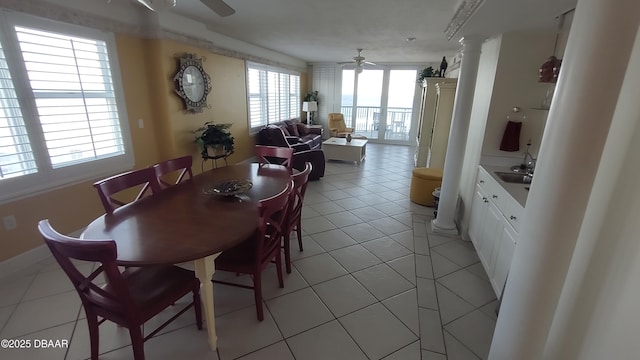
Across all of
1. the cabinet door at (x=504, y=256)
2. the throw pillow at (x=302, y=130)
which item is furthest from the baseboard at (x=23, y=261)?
the throw pillow at (x=302, y=130)

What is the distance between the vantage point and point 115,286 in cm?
128

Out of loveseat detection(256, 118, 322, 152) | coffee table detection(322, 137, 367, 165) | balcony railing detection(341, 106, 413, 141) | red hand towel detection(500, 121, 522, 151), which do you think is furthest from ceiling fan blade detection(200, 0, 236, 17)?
balcony railing detection(341, 106, 413, 141)

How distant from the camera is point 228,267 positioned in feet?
6.11

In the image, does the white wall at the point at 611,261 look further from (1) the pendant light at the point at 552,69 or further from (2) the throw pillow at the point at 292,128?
(2) the throw pillow at the point at 292,128

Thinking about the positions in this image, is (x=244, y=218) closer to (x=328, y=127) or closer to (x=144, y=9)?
(x=144, y=9)

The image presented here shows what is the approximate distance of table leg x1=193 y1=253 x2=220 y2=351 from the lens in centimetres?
153

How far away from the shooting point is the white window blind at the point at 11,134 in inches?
89.5

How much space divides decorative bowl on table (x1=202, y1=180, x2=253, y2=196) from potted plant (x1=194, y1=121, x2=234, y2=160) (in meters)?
2.00

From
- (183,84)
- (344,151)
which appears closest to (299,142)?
(344,151)

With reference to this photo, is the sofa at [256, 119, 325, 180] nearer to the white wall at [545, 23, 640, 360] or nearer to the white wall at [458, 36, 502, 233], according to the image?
the white wall at [458, 36, 502, 233]

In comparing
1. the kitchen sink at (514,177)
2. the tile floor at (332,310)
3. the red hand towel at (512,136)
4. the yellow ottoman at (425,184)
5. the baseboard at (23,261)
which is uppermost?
the red hand towel at (512,136)

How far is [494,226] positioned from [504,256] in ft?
1.06

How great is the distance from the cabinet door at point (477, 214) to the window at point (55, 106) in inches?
156

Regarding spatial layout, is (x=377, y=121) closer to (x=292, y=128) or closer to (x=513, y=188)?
(x=292, y=128)
